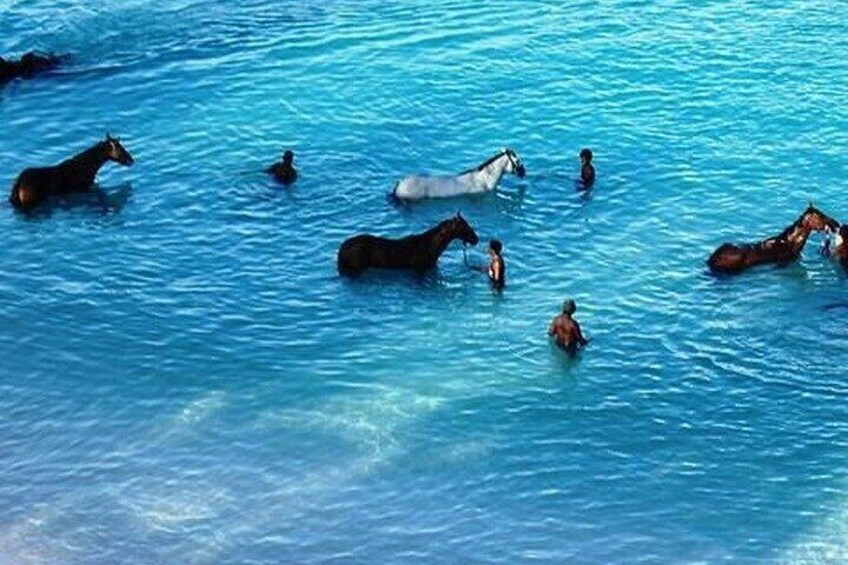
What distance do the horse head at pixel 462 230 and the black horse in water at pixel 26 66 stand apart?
15190 millimetres

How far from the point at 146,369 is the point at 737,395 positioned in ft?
32.3

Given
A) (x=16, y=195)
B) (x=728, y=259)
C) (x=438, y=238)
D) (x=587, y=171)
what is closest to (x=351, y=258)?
(x=438, y=238)

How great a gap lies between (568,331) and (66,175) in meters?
12.8

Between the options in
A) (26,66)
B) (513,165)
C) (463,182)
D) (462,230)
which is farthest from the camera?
(26,66)

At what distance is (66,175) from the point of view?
36031 millimetres

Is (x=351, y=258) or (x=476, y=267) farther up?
(x=351, y=258)

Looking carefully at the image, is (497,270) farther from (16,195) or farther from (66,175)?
(16,195)

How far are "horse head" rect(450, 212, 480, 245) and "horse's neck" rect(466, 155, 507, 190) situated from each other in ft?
10.1

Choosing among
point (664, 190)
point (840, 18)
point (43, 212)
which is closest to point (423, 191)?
point (664, 190)

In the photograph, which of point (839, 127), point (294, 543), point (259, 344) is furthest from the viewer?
point (839, 127)

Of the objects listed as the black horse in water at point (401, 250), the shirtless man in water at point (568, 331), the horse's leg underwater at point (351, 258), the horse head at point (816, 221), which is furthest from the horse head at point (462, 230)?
the horse head at point (816, 221)

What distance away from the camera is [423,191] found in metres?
35.1

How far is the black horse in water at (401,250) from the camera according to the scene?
31.7m

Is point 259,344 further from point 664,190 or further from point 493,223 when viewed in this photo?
point 664,190
